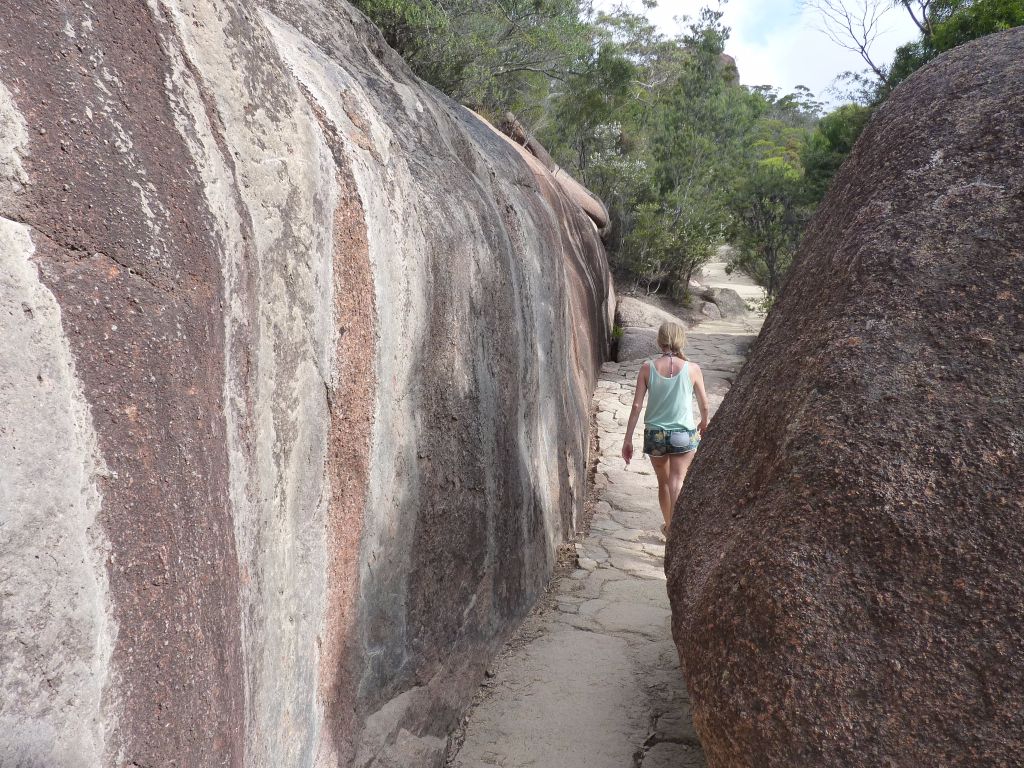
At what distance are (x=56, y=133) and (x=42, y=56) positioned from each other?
0.42ft

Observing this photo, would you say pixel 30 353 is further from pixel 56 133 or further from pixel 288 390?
pixel 288 390

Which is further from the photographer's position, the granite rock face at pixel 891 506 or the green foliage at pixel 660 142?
the green foliage at pixel 660 142

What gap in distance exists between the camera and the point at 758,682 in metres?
1.63

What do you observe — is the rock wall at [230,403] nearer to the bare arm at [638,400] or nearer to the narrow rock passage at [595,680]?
the narrow rock passage at [595,680]

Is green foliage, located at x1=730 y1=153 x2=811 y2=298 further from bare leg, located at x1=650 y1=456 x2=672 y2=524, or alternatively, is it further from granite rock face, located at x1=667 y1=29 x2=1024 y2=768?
granite rock face, located at x1=667 y1=29 x2=1024 y2=768

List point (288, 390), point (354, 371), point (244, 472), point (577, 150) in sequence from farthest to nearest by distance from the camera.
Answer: point (577, 150), point (354, 371), point (288, 390), point (244, 472)

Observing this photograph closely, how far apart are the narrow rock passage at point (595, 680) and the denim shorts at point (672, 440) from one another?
60 cm

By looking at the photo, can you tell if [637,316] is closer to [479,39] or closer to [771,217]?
[479,39]

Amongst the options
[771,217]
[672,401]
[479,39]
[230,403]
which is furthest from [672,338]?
[771,217]

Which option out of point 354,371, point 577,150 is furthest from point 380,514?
point 577,150

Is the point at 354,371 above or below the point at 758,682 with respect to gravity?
above

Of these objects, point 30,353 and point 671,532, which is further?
point 671,532

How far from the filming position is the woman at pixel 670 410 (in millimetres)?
4297

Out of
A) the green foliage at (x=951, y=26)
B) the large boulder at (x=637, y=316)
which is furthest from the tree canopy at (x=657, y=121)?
the large boulder at (x=637, y=316)
